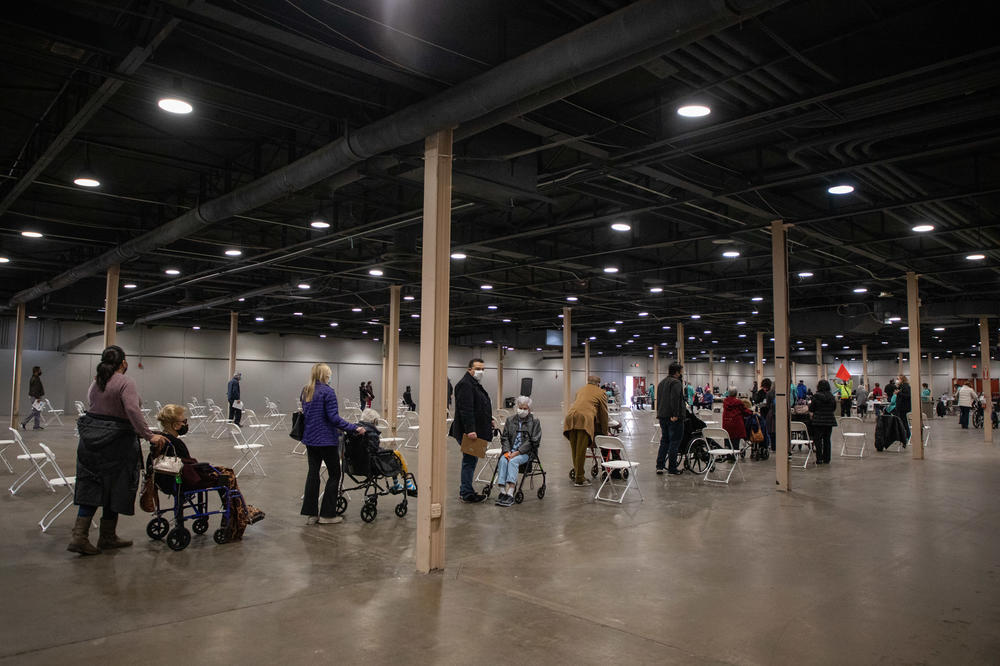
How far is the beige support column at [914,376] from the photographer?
12.4 meters

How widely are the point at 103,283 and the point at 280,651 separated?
17.4 m

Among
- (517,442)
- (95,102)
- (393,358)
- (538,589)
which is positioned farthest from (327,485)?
(393,358)

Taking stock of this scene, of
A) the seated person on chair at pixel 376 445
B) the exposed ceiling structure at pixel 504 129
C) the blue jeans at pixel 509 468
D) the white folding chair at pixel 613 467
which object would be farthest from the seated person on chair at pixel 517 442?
the exposed ceiling structure at pixel 504 129

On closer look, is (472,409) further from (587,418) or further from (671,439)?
(671,439)

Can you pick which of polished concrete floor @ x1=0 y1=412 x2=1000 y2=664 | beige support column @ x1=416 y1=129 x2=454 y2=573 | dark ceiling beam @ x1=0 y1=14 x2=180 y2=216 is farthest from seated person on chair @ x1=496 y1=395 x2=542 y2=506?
dark ceiling beam @ x1=0 y1=14 x2=180 y2=216

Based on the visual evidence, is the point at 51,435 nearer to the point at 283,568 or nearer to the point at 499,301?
the point at 499,301

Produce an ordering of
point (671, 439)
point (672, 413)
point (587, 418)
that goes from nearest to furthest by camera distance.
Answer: point (587, 418), point (672, 413), point (671, 439)

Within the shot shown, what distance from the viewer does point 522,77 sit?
4504mm

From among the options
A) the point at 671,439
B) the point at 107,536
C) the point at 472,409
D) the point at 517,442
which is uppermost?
the point at 472,409

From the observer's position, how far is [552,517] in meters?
6.82

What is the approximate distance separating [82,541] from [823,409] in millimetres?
11307

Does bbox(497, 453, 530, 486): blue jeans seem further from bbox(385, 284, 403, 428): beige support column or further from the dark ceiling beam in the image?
bbox(385, 284, 403, 428): beige support column

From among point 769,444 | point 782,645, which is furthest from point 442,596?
point 769,444

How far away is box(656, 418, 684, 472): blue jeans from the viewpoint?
999cm
